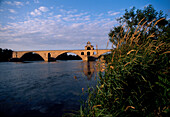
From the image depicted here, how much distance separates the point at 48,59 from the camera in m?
62.0

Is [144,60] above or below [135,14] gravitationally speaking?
below

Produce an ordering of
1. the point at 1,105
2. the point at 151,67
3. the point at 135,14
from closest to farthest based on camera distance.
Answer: the point at 151,67
the point at 1,105
the point at 135,14

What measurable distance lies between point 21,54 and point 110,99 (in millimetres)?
76097

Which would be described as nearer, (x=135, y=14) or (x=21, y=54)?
(x=135, y=14)

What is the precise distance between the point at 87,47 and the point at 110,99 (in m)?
64.2

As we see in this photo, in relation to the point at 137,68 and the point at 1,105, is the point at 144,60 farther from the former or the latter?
the point at 1,105

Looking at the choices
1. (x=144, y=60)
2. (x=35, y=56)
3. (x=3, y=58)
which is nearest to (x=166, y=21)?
(x=144, y=60)

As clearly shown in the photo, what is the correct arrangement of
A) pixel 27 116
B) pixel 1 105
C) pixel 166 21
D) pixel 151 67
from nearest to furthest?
pixel 151 67 → pixel 27 116 → pixel 1 105 → pixel 166 21

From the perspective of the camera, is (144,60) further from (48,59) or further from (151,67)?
(48,59)

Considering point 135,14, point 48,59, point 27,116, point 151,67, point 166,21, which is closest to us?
point 151,67

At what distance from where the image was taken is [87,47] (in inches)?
2611

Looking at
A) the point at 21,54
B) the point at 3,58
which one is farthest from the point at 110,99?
the point at 3,58

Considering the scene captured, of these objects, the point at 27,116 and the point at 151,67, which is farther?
the point at 27,116

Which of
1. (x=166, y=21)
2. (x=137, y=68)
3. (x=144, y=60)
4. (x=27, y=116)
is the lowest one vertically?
(x=27, y=116)
